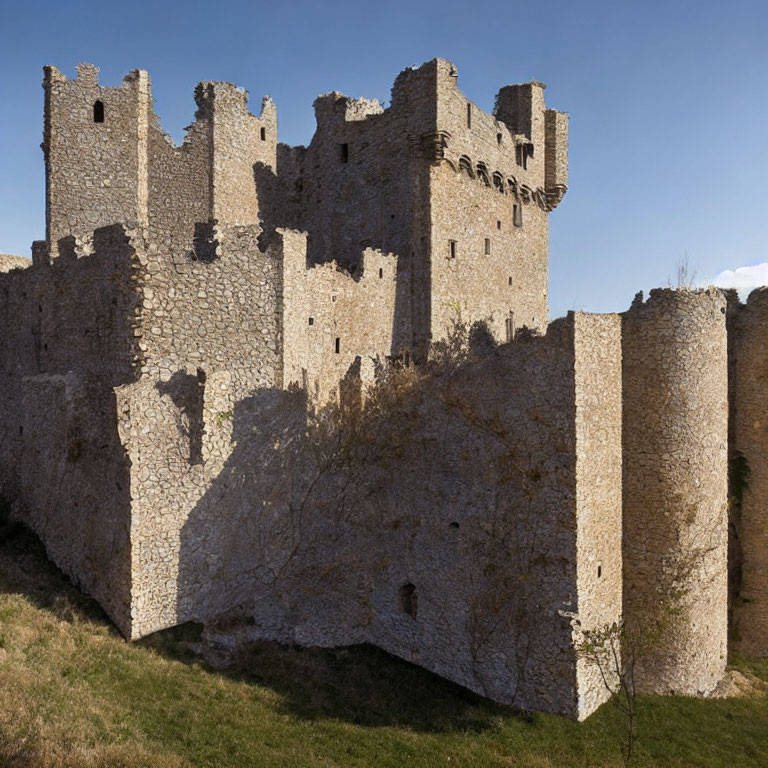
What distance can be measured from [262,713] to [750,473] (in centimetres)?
1616

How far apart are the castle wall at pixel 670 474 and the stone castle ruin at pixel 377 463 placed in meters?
0.06

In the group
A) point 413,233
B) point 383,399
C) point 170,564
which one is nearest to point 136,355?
point 170,564

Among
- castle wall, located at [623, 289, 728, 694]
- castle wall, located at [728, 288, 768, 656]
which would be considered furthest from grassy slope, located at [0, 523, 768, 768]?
castle wall, located at [728, 288, 768, 656]

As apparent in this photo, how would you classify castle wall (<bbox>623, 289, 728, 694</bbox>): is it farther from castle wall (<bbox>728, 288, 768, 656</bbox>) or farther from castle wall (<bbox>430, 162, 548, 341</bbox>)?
castle wall (<bbox>430, 162, 548, 341</bbox>)

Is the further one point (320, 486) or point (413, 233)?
point (413, 233)

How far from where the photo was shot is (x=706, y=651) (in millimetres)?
15938

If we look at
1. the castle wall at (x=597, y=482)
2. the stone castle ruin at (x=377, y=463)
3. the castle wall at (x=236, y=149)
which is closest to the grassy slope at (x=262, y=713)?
the stone castle ruin at (x=377, y=463)

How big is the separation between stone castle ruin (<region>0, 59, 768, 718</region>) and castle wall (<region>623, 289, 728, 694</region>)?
55mm

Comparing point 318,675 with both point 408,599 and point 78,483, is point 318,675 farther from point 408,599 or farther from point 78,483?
point 78,483

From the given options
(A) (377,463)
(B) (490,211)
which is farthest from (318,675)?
(B) (490,211)

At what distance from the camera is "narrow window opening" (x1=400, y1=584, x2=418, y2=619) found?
16578 millimetres

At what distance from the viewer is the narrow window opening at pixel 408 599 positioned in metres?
16.6

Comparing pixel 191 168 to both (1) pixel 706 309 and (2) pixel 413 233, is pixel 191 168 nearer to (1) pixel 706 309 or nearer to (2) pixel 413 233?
(2) pixel 413 233

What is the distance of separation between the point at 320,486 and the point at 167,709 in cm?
634
